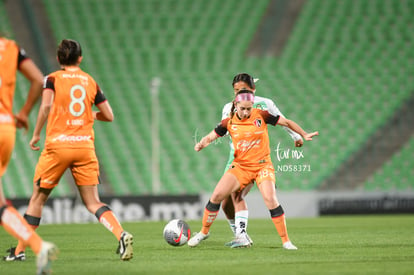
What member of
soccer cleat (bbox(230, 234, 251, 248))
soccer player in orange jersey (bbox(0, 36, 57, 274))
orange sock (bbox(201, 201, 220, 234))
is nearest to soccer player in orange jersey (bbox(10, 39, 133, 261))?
soccer player in orange jersey (bbox(0, 36, 57, 274))

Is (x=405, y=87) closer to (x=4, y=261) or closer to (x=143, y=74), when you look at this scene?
(x=143, y=74)

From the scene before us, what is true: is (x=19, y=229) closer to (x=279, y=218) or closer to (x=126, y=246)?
(x=126, y=246)

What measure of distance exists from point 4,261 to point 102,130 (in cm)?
1324

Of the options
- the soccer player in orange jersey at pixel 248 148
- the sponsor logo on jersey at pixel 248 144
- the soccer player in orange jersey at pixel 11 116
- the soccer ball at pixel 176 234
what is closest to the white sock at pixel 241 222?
the soccer player in orange jersey at pixel 248 148

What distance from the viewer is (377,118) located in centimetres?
2081

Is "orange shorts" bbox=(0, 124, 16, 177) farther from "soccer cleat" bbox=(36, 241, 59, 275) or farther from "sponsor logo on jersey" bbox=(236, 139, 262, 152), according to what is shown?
"sponsor logo on jersey" bbox=(236, 139, 262, 152)

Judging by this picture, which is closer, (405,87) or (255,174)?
(255,174)

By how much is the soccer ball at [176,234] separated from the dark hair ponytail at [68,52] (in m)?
2.75

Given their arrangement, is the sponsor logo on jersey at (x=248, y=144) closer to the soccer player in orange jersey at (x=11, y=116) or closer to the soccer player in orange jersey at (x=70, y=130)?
the soccer player in orange jersey at (x=70, y=130)

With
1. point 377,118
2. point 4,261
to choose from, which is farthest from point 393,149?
point 4,261

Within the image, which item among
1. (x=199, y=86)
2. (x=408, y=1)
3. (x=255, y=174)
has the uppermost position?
(x=408, y=1)

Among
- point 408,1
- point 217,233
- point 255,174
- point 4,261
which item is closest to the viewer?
point 4,261

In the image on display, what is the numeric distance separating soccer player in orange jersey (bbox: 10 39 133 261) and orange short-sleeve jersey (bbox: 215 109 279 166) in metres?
2.16

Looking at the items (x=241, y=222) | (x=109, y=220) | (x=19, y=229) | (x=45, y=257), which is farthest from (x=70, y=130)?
(x=241, y=222)
